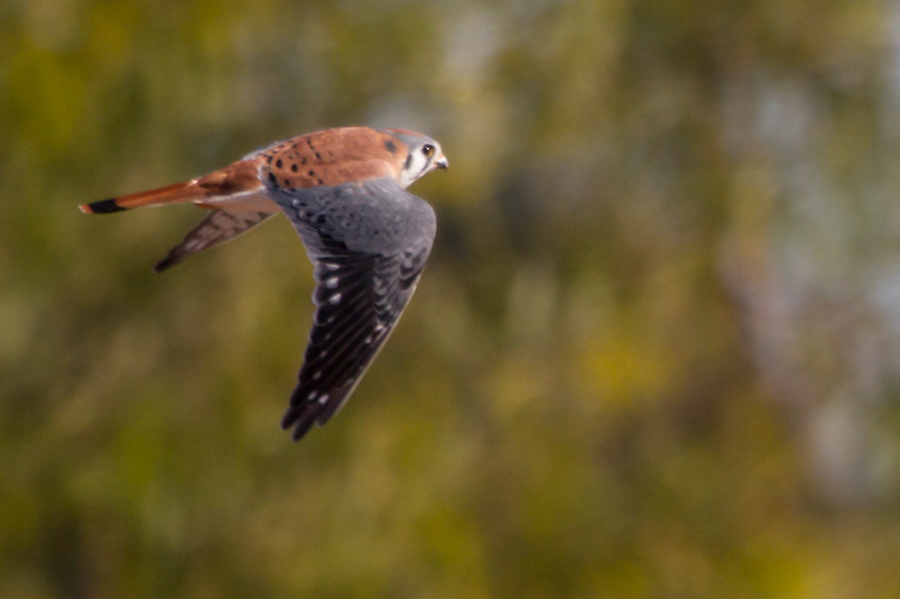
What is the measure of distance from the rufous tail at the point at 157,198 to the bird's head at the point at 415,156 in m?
0.34

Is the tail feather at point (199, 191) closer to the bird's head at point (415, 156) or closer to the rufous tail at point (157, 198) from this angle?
the rufous tail at point (157, 198)

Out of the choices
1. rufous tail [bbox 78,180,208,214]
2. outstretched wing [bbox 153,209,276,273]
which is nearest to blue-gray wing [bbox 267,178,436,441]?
rufous tail [bbox 78,180,208,214]

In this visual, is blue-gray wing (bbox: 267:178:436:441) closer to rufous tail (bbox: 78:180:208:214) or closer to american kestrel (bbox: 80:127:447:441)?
american kestrel (bbox: 80:127:447:441)

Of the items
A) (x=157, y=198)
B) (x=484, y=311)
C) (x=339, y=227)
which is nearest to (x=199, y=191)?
(x=157, y=198)

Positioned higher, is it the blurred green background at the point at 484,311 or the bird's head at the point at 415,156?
the bird's head at the point at 415,156

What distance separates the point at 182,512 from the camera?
182 inches

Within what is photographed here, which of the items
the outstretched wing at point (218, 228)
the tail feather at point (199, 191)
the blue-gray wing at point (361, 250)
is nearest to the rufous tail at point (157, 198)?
Answer: the tail feather at point (199, 191)

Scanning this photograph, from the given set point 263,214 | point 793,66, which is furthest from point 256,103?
point 793,66

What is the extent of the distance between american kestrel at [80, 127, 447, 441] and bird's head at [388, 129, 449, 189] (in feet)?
0.09

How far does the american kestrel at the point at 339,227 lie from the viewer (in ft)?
5.55

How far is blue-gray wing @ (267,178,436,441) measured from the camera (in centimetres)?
176

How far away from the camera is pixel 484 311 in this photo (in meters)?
5.90

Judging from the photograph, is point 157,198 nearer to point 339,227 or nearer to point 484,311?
point 339,227

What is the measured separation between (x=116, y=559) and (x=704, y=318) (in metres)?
3.84
